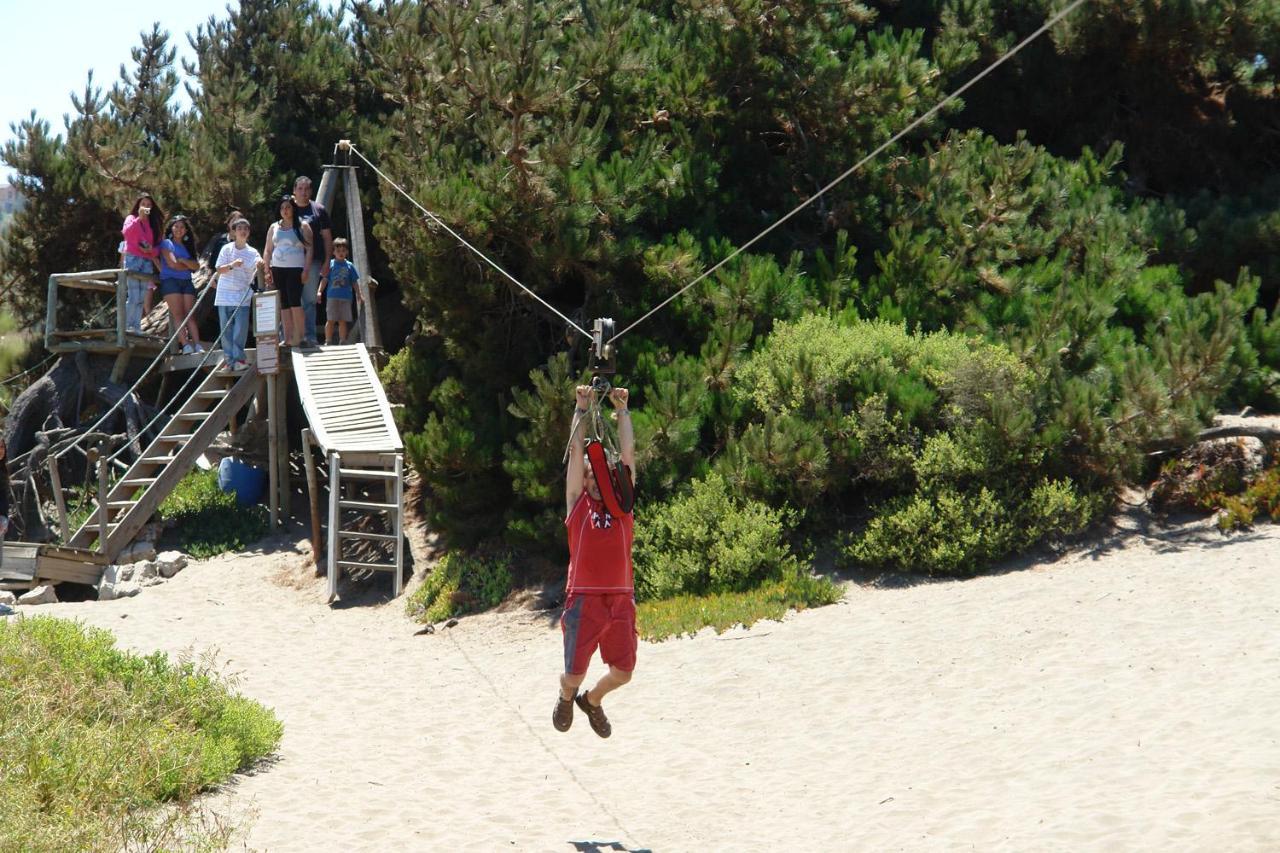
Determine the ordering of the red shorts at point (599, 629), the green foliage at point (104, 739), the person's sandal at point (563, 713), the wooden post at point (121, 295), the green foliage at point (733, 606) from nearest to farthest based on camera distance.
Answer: the green foliage at point (104, 739)
the red shorts at point (599, 629)
the person's sandal at point (563, 713)
the green foliage at point (733, 606)
the wooden post at point (121, 295)

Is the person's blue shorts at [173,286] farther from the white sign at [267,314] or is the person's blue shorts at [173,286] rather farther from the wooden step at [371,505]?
the wooden step at [371,505]

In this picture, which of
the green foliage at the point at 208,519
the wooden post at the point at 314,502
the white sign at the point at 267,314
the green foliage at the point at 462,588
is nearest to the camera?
the green foliage at the point at 462,588

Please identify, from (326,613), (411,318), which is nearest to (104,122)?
(411,318)

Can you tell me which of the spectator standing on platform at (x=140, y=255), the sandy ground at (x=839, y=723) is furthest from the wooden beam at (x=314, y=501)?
the spectator standing on platform at (x=140, y=255)

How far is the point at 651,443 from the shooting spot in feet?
44.1

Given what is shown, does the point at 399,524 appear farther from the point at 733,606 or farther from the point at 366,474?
the point at 733,606

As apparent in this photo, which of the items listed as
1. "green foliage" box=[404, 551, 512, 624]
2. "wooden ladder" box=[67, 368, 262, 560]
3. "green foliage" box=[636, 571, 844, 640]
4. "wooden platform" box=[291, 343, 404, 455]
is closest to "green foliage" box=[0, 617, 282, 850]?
"green foliage" box=[636, 571, 844, 640]

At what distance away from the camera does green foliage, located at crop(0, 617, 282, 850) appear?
6.52m

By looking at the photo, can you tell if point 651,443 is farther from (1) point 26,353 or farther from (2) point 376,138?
(1) point 26,353

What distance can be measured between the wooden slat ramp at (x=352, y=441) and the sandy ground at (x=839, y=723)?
4.50 ft

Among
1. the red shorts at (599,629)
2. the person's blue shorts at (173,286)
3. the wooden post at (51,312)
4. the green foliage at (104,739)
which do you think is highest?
the person's blue shorts at (173,286)

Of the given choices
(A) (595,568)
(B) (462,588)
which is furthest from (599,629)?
(B) (462,588)

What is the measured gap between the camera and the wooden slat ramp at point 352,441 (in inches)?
585

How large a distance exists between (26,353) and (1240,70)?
19.3 metres
